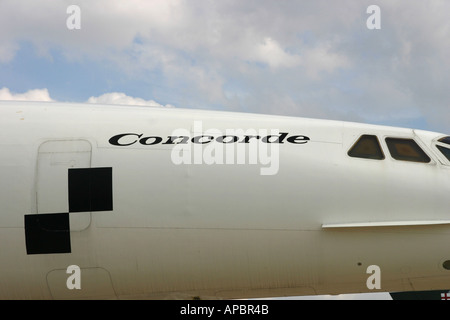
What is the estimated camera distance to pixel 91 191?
6797 mm

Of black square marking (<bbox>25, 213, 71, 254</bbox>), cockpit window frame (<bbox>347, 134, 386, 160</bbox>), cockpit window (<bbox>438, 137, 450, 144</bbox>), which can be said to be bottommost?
black square marking (<bbox>25, 213, 71, 254</bbox>)

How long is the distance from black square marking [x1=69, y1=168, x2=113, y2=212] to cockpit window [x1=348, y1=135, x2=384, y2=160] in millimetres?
3641

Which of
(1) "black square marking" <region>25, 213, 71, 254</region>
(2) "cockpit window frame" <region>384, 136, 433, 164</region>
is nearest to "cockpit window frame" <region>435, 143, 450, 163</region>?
(2) "cockpit window frame" <region>384, 136, 433, 164</region>

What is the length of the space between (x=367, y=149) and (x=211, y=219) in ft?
8.55

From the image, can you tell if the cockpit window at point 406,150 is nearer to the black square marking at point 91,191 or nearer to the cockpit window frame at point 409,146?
the cockpit window frame at point 409,146

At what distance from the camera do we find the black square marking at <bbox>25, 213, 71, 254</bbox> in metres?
6.77

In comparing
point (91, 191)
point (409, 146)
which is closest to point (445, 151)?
point (409, 146)

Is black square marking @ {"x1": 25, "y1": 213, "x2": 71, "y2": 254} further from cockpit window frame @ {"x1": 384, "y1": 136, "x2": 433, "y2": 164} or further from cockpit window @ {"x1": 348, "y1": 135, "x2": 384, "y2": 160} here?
cockpit window frame @ {"x1": 384, "y1": 136, "x2": 433, "y2": 164}

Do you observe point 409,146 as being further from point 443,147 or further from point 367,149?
point 367,149

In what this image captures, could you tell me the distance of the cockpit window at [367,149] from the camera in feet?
23.0

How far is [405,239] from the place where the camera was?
6617 millimetres

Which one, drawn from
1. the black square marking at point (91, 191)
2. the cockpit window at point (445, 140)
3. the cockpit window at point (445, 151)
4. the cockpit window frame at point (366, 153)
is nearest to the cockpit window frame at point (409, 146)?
the cockpit window frame at point (366, 153)

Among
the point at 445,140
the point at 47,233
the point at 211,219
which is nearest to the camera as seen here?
the point at 211,219
